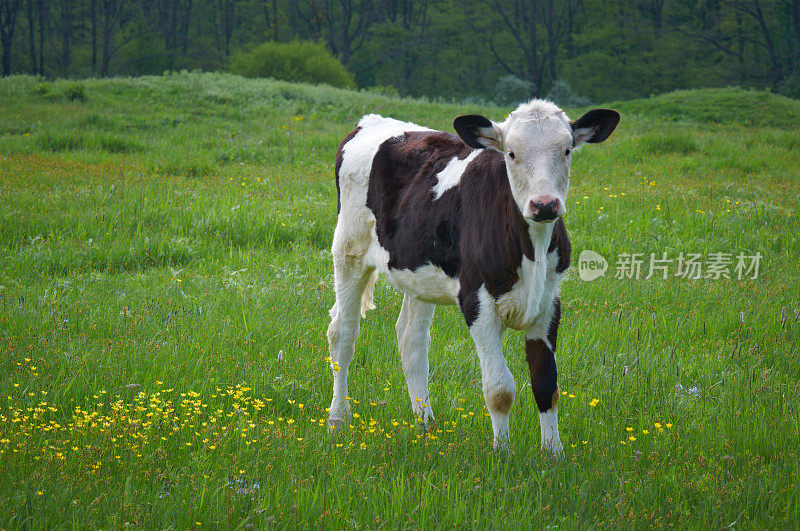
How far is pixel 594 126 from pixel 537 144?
59 cm

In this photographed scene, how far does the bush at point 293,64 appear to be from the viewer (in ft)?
145

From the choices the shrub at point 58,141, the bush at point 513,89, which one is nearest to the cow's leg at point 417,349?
the shrub at point 58,141

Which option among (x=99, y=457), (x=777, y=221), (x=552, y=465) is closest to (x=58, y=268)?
(x=99, y=457)

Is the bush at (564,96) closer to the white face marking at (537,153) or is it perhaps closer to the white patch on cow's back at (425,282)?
the white patch on cow's back at (425,282)

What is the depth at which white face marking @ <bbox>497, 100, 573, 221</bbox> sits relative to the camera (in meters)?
3.88

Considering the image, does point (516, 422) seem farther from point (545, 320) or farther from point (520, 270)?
point (520, 270)

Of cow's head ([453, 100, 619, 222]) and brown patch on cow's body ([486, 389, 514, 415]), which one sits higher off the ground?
cow's head ([453, 100, 619, 222])

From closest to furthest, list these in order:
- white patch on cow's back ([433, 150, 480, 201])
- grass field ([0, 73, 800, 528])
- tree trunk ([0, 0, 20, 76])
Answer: grass field ([0, 73, 800, 528]) < white patch on cow's back ([433, 150, 480, 201]) < tree trunk ([0, 0, 20, 76])

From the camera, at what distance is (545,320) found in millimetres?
4309

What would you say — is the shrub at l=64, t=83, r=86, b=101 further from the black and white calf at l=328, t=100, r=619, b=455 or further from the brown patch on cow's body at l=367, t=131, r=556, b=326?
the brown patch on cow's body at l=367, t=131, r=556, b=326

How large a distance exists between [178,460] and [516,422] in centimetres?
228

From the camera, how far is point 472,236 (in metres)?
4.36

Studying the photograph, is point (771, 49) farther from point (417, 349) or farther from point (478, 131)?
point (478, 131)

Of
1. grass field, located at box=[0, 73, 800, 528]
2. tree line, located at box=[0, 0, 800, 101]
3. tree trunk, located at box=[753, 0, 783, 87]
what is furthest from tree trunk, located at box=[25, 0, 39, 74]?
tree trunk, located at box=[753, 0, 783, 87]
